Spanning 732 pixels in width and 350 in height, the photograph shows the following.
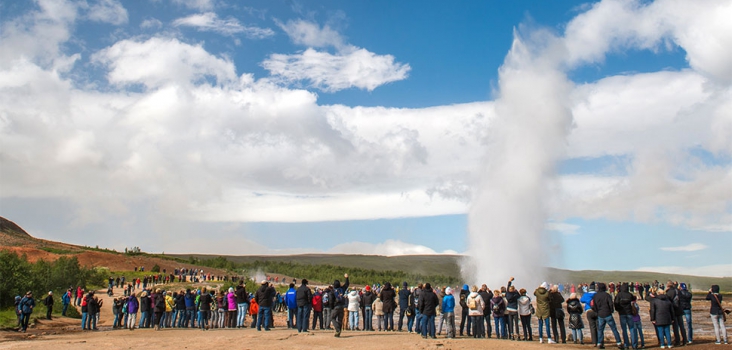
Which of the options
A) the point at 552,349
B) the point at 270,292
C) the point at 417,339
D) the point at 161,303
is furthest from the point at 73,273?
the point at 552,349

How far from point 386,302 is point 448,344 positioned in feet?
14.4

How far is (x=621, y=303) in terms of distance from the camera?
52.5 ft

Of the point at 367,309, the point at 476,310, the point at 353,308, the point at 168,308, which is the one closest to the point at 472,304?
the point at 476,310

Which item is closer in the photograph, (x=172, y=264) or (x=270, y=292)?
(x=270, y=292)

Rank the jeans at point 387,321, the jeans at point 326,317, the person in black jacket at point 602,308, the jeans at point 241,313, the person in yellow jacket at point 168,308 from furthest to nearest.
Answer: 1. the person in yellow jacket at point 168,308
2. the jeans at point 241,313
3. the jeans at point 326,317
4. the jeans at point 387,321
5. the person in black jacket at point 602,308

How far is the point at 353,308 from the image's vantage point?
1998 centimetres

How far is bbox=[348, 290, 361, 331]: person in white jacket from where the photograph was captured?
20016mm

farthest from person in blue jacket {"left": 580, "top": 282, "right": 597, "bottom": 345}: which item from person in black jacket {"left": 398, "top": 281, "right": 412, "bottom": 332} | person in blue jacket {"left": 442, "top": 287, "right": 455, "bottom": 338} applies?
person in black jacket {"left": 398, "top": 281, "right": 412, "bottom": 332}

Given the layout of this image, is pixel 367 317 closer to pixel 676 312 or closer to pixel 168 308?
pixel 168 308

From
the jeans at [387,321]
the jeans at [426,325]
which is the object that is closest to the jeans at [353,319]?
the jeans at [387,321]

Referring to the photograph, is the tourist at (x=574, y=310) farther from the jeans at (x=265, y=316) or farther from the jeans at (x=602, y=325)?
the jeans at (x=265, y=316)

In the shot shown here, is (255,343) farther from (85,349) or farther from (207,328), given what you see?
(207,328)

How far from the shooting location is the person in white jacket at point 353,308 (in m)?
20.0

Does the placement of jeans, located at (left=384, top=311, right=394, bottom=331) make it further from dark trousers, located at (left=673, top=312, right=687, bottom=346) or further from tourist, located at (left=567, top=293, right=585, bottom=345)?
dark trousers, located at (left=673, top=312, right=687, bottom=346)
